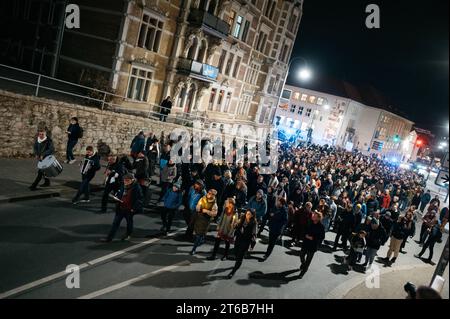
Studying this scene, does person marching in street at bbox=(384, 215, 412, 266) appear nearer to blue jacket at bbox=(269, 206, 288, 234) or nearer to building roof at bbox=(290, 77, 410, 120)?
blue jacket at bbox=(269, 206, 288, 234)

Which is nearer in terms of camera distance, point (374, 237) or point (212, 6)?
point (374, 237)

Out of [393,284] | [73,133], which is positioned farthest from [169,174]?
[393,284]

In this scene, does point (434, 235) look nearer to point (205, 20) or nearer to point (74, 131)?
point (74, 131)

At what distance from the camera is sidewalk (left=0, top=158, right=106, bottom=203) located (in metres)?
10.1

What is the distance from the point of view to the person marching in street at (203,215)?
30.4ft

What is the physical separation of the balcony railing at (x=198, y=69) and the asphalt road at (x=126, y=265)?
15.2 meters

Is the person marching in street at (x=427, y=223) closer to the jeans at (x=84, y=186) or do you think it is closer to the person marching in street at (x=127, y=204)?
the person marching in street at (x=127, y=204)

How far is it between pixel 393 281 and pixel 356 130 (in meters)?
63.8

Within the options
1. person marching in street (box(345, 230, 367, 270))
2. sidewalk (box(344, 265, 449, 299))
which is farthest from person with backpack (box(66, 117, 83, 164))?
sidewalk (box(344, 265, 449, 299))

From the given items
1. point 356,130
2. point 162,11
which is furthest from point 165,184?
point 356,130

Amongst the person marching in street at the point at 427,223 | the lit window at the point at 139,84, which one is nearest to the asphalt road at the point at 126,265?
A: the person marching in street at the point at 427,223

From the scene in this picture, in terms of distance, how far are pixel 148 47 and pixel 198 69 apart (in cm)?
411

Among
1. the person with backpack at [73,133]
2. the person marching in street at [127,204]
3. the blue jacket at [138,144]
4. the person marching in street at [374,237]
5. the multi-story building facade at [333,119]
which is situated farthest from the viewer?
the multi-story building facade at [333,119]

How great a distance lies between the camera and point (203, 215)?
928 cm
